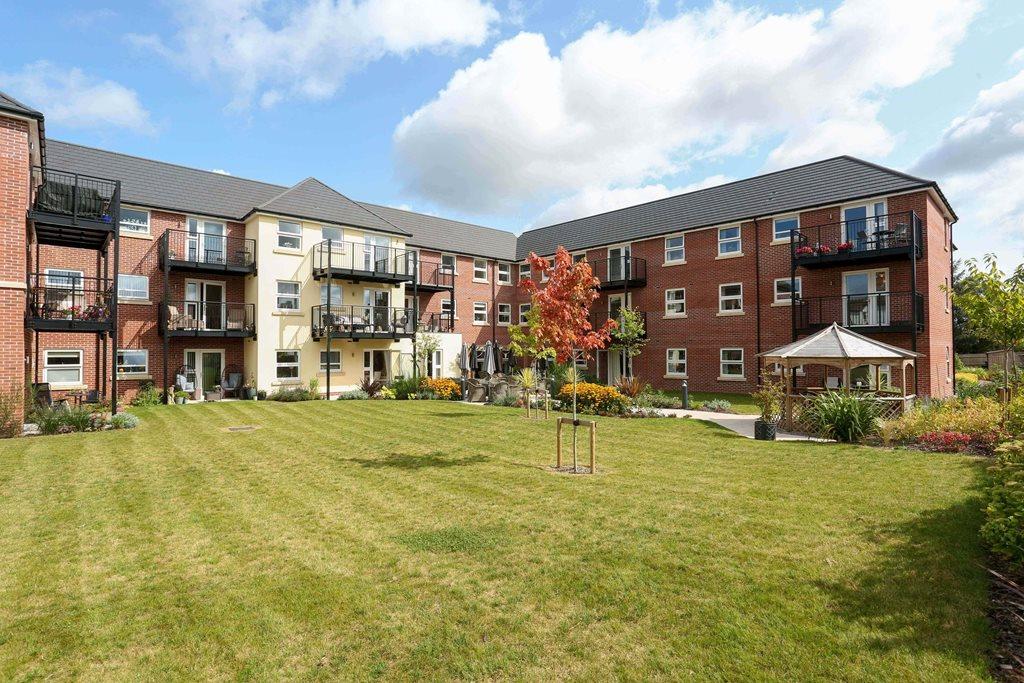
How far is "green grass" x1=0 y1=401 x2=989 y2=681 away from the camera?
11.7ft

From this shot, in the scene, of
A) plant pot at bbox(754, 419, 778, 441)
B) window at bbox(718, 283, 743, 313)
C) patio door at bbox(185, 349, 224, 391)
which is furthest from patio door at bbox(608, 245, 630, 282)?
patio door at bbox(185, 349, 224, 391)

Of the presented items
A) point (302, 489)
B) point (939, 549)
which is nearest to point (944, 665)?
point (939, 549)

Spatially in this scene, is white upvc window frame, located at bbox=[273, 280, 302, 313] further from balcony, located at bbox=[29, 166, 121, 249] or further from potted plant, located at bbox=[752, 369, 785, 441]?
potted plant, located at bbox=[752, 369, 785, 441]

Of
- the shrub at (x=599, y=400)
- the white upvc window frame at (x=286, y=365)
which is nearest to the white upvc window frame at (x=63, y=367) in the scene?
the white upvc window frame at (x=286, y=365)

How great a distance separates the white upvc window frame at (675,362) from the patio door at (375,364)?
1447cm

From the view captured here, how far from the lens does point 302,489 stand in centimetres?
770

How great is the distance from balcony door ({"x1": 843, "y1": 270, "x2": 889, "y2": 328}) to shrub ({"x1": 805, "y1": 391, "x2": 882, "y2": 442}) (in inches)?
330

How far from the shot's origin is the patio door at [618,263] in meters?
28.0

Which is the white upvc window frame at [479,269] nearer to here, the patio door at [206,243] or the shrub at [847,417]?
the patio door at [206,243]

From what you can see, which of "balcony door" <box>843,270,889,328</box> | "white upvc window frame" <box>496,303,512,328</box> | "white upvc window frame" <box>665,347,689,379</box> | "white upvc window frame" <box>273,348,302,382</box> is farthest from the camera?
"white upvc window frame" <box>496,303,512,328</box>

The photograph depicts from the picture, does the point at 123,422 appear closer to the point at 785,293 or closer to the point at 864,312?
the point at 785,293

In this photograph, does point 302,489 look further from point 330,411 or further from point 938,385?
point 938,385

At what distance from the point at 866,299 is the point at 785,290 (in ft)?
11.1

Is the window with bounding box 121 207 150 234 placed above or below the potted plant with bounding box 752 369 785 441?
above
